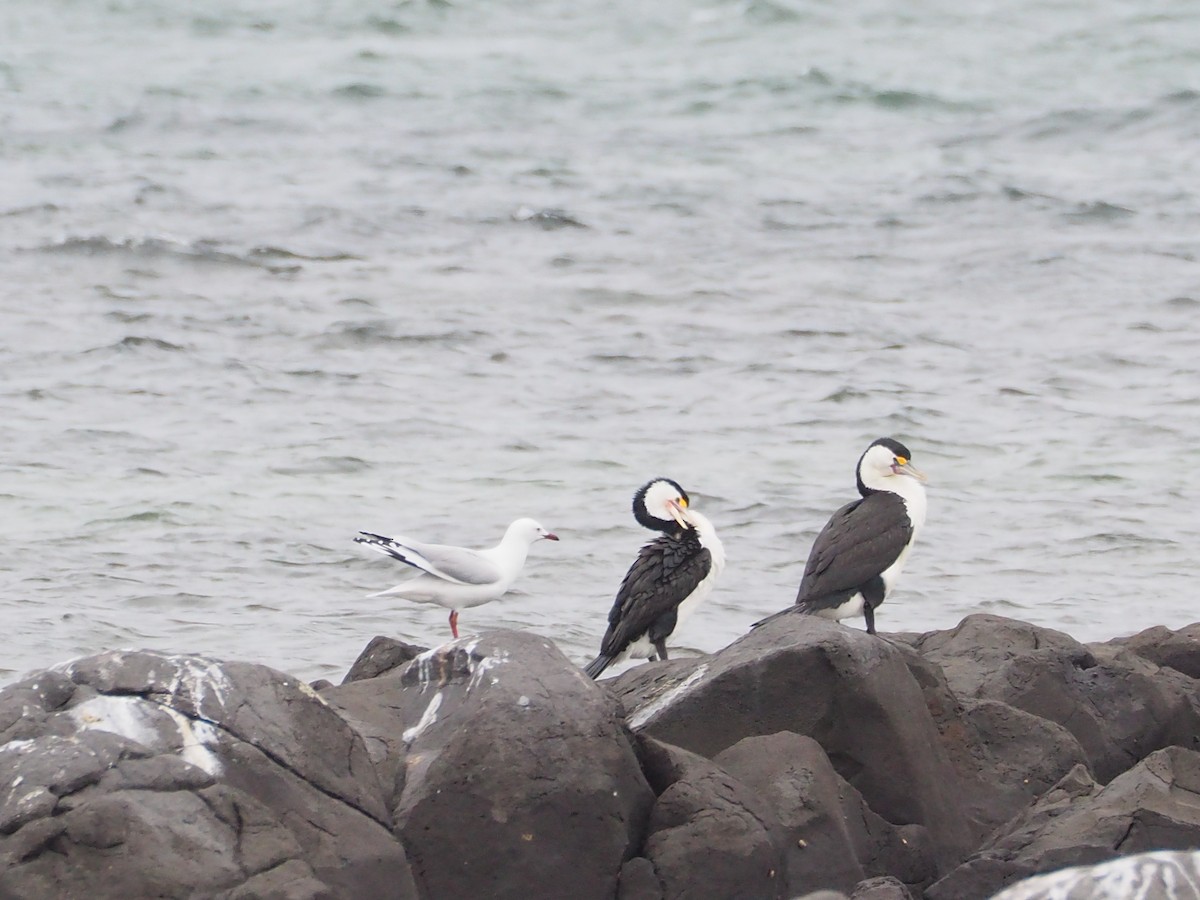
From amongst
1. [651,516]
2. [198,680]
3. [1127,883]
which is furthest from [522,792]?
[651,516]

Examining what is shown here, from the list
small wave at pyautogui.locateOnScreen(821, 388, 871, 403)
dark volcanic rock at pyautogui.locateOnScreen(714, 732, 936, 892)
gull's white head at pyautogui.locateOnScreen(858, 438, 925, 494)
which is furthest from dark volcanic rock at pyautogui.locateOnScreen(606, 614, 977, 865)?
small wave at pyautogui.locateOnScreen(821, 388, 871, 403)

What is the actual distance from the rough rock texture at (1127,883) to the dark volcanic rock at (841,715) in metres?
2.28

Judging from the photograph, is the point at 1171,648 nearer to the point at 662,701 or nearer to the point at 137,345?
the point at 662,701

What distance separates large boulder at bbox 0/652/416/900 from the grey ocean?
346 cm

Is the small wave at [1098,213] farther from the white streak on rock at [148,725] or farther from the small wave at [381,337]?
the white streak on rock at [148,725]

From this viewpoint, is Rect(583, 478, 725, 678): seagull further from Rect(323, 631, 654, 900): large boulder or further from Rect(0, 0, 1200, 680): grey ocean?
Rect(323, 631, 654, 900): large boulder

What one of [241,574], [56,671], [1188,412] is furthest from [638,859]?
[1188,412]

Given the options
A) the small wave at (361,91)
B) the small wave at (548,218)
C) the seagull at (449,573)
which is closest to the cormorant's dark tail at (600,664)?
the seagull at (449,573)

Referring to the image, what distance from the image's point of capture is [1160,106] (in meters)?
24.6

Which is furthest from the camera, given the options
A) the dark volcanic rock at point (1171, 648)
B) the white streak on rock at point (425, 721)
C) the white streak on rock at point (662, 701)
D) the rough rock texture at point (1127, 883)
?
the dark volcanic rock at point (1171, 648)

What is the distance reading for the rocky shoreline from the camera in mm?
5402

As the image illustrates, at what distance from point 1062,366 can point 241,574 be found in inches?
313

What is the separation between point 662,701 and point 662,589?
1.91 m

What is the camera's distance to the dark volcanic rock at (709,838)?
19.7 ft
